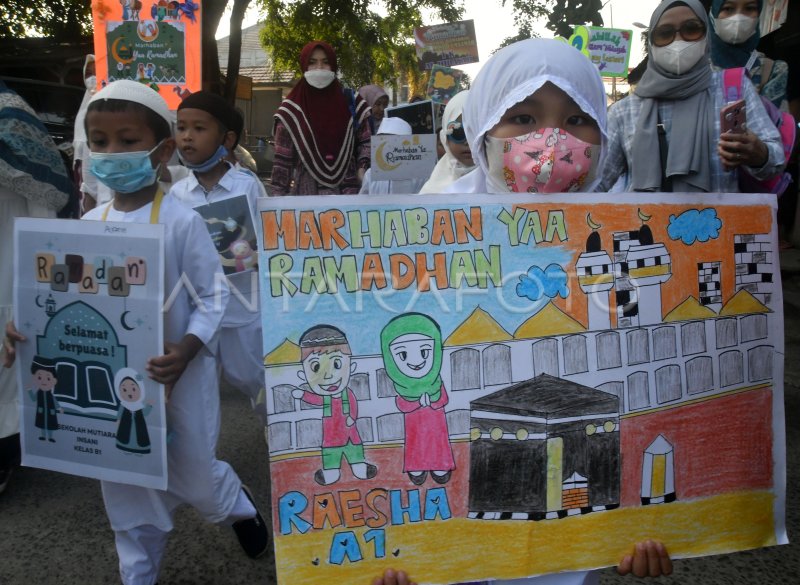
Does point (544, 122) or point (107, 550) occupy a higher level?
point (544, 122)

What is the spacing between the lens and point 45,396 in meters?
1.96

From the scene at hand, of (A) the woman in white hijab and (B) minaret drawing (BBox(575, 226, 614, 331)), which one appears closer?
(B) minaret drawing (BBox(575, 226, 614, 331))

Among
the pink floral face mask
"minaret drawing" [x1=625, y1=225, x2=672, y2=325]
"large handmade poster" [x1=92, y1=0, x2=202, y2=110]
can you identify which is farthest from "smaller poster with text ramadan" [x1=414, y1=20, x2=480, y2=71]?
"minaret drawing" [x1=625, y1=225, x2=672, y2=325]

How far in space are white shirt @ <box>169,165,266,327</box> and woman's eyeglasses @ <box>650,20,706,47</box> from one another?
179 centimetres

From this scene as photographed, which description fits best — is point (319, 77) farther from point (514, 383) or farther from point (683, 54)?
point (514, 383)

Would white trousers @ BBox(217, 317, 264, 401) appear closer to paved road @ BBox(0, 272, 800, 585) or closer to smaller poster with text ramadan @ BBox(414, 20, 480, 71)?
Answer: paved road @ BBox(0, 272, 800, 585)

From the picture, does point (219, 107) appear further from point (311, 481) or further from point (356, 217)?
point (311, 481)

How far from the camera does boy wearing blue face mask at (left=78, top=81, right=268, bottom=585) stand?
2131mm

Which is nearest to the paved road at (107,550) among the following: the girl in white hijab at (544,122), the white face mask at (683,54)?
the girl in white hijab at (544,122)

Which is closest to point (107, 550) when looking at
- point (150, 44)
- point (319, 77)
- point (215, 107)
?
point (215, 107)

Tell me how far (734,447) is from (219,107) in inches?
110

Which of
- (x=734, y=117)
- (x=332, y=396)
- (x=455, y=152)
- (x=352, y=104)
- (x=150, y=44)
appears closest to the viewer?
(x=332, y=396)

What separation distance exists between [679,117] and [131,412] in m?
→ 2.15

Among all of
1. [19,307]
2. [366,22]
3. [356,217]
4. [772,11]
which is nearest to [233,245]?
[19,307]
